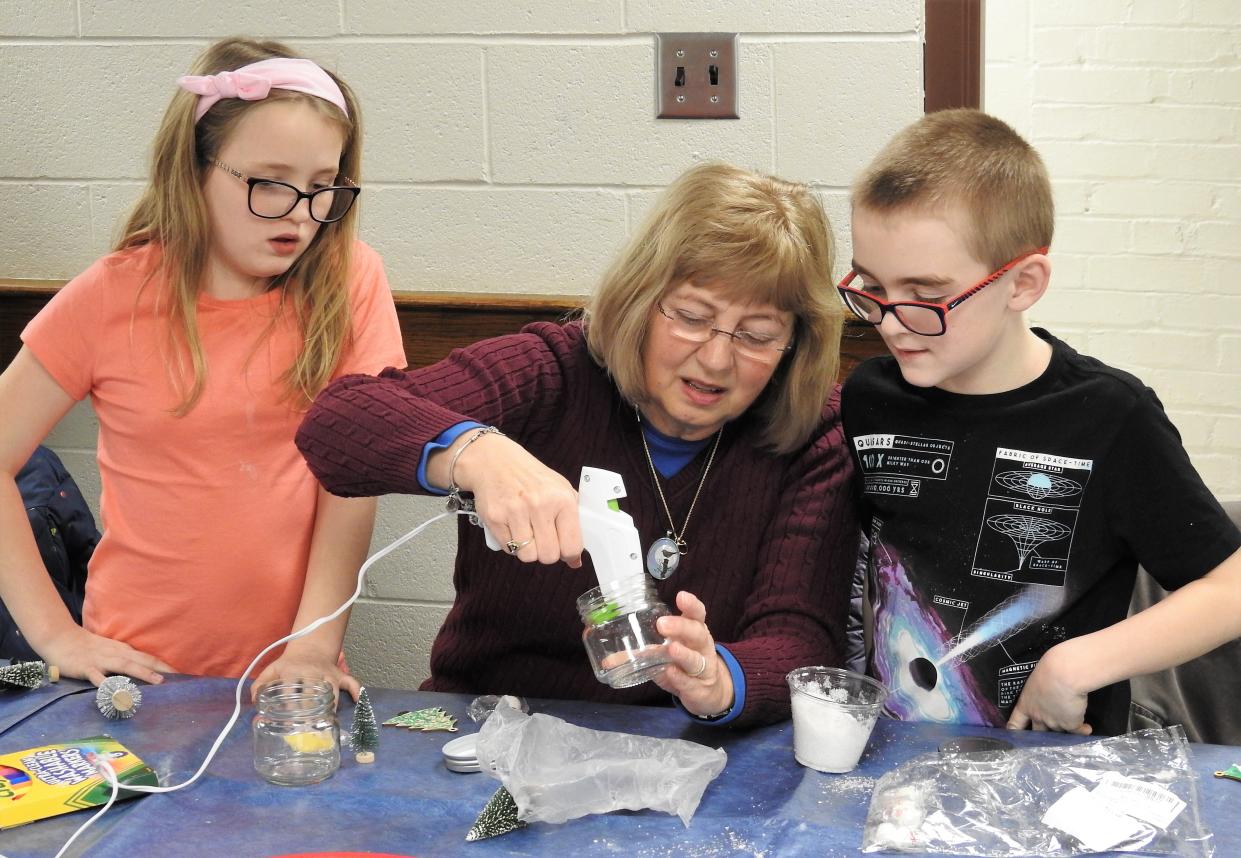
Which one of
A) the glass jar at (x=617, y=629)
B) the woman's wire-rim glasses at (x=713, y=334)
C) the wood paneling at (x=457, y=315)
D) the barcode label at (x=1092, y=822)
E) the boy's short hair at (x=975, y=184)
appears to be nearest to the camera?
the barcode label at (x=1092, y=822)

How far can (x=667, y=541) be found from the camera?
163 centimetres

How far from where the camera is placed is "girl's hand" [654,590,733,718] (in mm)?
1284

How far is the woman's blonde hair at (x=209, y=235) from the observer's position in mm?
1748

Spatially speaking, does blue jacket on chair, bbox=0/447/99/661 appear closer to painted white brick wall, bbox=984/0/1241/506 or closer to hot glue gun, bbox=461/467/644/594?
hot glue gun, bbox=461/467/644/594

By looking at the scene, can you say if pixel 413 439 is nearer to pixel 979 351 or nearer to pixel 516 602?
pixel 516 602

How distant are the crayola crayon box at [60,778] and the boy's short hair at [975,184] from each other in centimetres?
106

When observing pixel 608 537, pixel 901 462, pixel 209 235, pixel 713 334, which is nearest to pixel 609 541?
pixel 608 537

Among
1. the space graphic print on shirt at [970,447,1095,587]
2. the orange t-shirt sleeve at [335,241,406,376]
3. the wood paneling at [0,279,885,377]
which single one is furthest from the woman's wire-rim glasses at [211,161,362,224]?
the space graphic print on shirt at [970,447,1095,587]

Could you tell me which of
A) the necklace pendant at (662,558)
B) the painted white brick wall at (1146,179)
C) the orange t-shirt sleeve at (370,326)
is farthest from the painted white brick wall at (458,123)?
the painted white brick wall at (1146,179)

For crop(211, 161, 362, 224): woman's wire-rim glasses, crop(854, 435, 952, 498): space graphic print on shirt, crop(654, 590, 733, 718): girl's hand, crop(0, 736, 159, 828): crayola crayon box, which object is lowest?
crop(0, 736, 159, 828): crayola crayon box

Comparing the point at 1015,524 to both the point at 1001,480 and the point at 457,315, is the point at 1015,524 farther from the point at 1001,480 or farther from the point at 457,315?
the point at 457,315

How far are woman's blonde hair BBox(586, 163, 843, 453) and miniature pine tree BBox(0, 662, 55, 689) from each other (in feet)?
2.69

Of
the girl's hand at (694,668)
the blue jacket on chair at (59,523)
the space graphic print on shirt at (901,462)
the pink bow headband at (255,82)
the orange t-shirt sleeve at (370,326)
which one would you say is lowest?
the blue jacket on chair at (59,523)

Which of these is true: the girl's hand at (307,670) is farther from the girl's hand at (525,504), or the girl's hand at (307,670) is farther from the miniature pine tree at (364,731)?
the girl's hand at (525,504)
